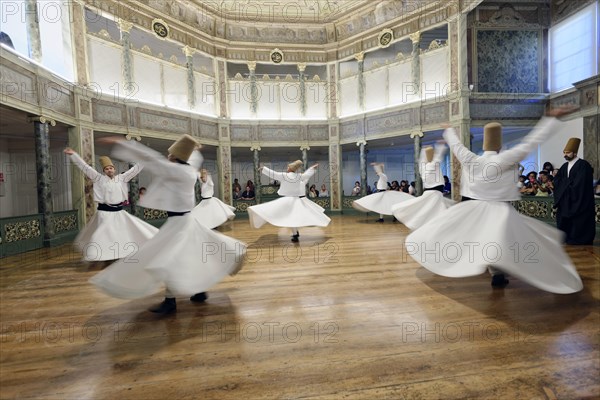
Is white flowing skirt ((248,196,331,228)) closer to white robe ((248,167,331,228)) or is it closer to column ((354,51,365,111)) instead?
white robe ((248,167,331,228))

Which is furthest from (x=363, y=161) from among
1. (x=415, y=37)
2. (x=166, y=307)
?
(x=166, y=307)

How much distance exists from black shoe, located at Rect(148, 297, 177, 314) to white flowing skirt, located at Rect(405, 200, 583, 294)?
95.0 inches

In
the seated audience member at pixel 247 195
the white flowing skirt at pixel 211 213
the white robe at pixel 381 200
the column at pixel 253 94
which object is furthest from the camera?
the seated audience member at pixel 247 195

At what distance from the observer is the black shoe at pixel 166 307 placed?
2710 mm

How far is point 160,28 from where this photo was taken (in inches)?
383

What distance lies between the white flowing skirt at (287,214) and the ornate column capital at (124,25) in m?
7.08

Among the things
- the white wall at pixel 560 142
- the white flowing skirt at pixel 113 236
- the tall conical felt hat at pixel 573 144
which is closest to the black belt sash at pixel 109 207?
the white flowing skirt at pixel 113 236

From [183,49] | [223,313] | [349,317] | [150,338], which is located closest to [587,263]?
[349,317]

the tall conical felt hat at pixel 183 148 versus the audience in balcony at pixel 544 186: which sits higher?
the tall conical felt hat at pixel 183 148

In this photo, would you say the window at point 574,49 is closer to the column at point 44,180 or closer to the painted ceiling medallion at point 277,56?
the painted ceiling medallion at point 277,56

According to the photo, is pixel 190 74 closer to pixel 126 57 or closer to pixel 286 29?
pixel 126 57

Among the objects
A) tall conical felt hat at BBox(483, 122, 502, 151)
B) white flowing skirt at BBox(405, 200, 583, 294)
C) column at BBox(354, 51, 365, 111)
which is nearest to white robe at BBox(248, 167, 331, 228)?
white flowing skirt at BBox(405, 200, 583, 294)

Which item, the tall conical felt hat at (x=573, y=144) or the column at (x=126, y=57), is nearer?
the tall conical felt hat at (x=573, y=144)

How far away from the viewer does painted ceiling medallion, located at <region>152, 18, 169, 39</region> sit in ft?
31.5
